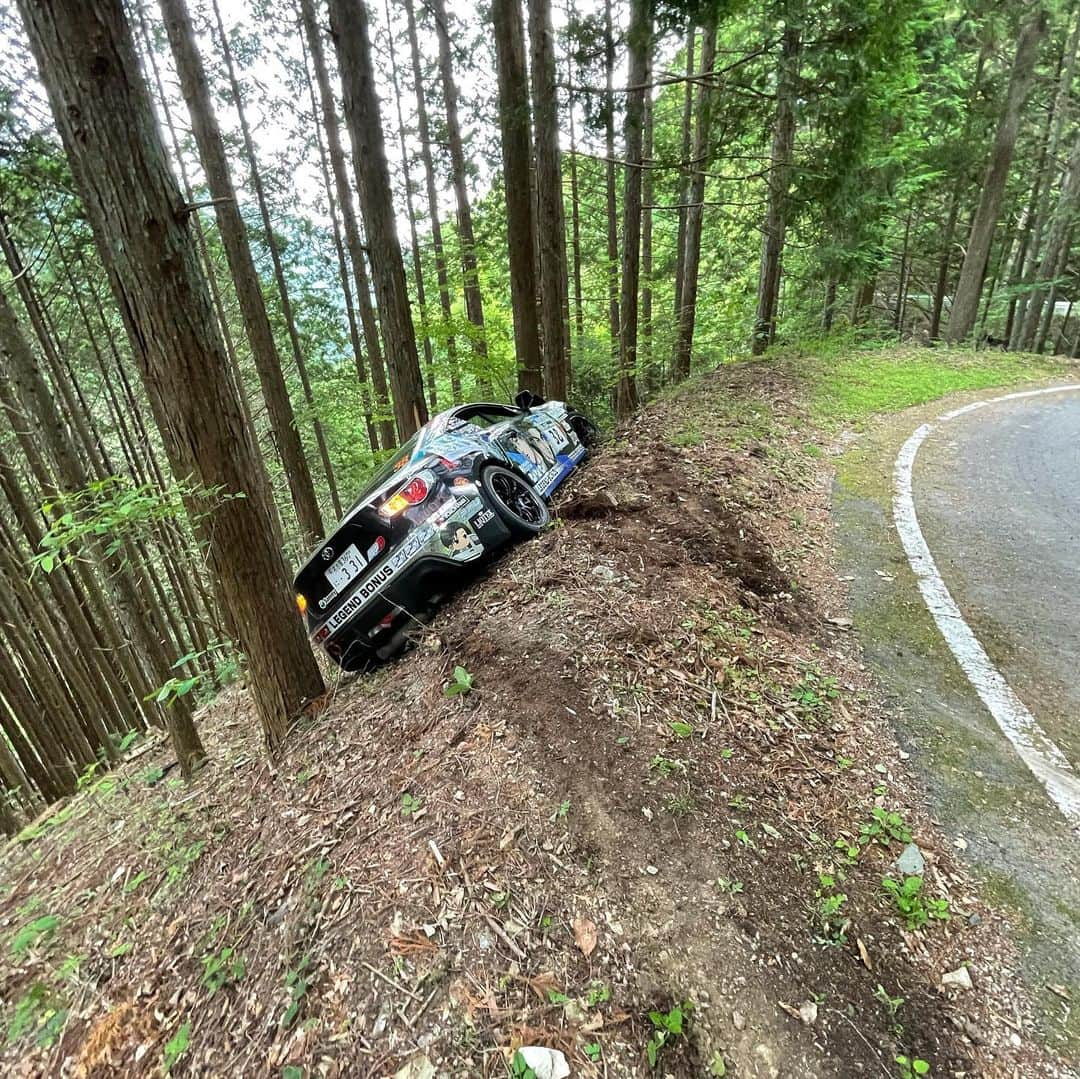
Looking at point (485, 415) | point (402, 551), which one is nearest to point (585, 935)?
point (402, 551)

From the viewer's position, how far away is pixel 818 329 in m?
16.4

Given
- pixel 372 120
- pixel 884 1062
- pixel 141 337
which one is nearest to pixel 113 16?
pixel 141 337

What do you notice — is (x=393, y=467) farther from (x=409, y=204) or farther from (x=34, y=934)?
(x=409, y=204)

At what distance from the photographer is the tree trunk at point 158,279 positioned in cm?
287

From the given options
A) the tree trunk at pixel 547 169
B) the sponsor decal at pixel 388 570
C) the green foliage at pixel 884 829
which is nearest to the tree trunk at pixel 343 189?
the tree trunk at pixel 547 169

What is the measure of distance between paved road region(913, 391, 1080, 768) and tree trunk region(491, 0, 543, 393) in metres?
5.49

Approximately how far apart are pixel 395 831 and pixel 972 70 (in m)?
23.8

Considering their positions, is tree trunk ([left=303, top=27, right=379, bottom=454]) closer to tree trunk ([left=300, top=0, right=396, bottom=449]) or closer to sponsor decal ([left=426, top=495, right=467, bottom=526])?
tree trunk ([left=300, top=0, right=396, bottom=449])

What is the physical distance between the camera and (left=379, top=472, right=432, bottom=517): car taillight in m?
4.46

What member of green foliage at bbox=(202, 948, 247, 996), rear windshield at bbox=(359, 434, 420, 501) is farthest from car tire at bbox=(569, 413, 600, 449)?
green foliage at bbox=(202, 948, 247, 996)

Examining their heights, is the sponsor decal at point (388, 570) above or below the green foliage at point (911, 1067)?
above

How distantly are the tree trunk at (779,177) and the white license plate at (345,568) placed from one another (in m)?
8.30

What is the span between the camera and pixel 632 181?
31.7 feet

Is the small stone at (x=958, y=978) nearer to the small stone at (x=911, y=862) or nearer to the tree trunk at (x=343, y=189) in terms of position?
the small stone at (x=911, y=862)
